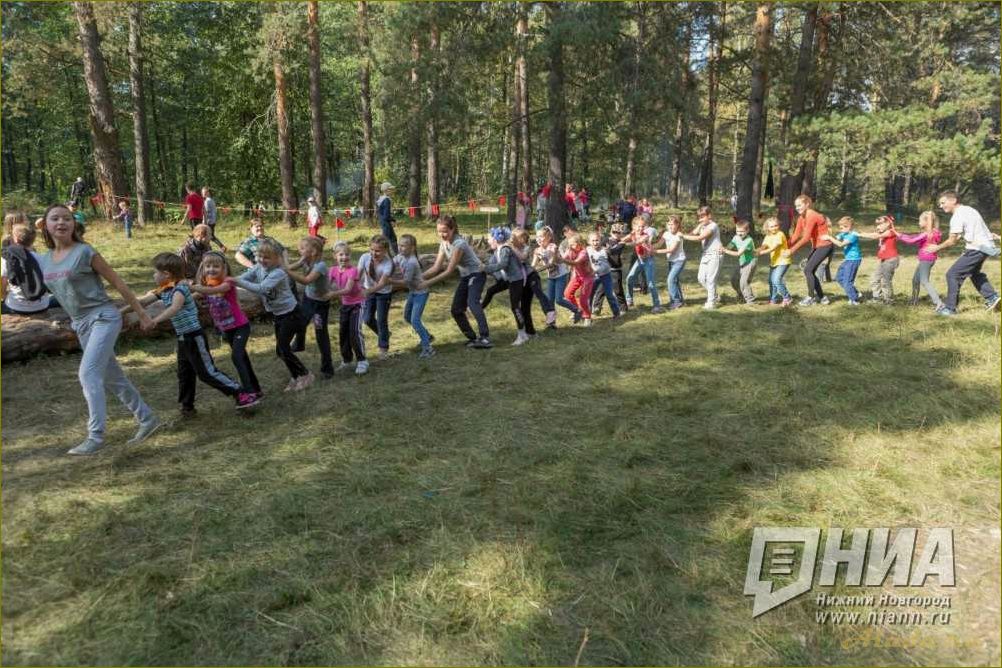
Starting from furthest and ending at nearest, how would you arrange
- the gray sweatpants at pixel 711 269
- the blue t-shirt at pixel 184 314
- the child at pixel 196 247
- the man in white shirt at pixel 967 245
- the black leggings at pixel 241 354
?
the gray sweatpants at pixel 711 269 → the child at pixel 196 247 → the man in white shirt at pixel 967 245 → the black leggings at pixel 241 354 → the blue t-shirt at pixel 184 314

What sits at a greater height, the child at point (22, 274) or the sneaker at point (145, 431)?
the child at point (22, 274)

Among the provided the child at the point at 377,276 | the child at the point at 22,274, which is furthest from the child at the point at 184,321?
the child at the point at 22,274

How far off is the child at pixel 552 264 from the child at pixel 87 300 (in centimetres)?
534

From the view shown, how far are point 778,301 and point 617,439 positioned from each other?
Result: 21.2ft

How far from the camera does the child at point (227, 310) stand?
5.71 meters

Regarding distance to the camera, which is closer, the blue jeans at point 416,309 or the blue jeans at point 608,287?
the blue jeans at point 416,309

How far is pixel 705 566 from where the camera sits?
335 cm

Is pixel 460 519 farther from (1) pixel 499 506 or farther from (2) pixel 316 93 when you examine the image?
(2) pixel 316 93

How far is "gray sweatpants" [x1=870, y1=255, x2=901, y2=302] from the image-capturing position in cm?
953

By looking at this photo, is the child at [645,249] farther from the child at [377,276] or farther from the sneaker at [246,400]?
the sneaker at [246,400]

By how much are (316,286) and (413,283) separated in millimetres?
1253

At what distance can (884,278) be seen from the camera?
9.71 m

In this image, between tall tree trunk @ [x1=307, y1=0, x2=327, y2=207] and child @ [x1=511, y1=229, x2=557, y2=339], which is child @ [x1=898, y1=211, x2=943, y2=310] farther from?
tall tree trunk @ [x1=307, y1=0, x2=327, y2=207]

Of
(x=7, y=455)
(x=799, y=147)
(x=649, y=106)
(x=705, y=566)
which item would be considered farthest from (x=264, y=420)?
(x=799, y=147)
